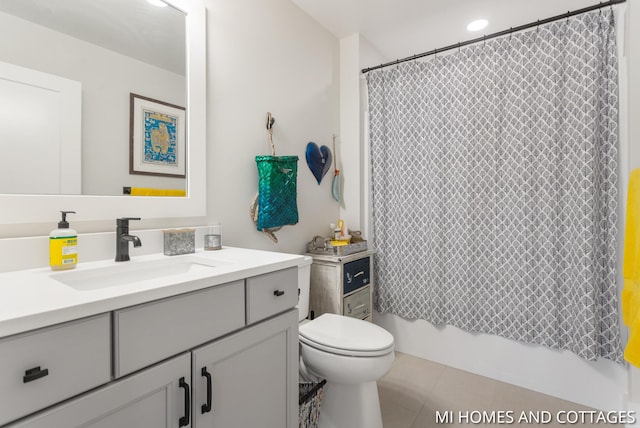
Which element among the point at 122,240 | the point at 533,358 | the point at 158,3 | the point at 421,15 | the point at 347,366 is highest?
the point at 421,15

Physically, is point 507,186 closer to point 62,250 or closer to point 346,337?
point 346,337

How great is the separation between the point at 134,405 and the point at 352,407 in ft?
3.34

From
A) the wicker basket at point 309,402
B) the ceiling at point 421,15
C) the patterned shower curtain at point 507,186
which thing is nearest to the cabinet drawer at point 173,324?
the wicker basket at point 309,402

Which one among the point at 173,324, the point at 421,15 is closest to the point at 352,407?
the point at 173,324

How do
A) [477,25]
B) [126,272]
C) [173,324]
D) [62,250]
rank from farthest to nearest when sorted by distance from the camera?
[477,25]
[126,272]
[62,250]
[173,324]

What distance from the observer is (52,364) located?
638 mm

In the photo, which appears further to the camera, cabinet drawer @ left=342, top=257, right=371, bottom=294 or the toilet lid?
cabinet drawer @ left=342, top=257, right=371, bottom=294

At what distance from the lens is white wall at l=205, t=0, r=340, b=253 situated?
164cm

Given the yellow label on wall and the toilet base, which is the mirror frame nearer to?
the yellow label on wall

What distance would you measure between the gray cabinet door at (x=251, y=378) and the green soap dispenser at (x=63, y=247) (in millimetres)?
547

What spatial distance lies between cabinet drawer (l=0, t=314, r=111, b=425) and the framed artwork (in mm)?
817

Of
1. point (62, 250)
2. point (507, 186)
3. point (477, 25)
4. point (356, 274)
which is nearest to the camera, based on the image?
point (62, 250)

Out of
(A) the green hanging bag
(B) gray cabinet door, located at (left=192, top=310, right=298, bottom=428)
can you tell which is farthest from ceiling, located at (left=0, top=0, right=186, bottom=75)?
(B) gray cabinet door, located at (left=192, top=310, right=298, bottom=428)

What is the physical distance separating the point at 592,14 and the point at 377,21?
1229 mm
